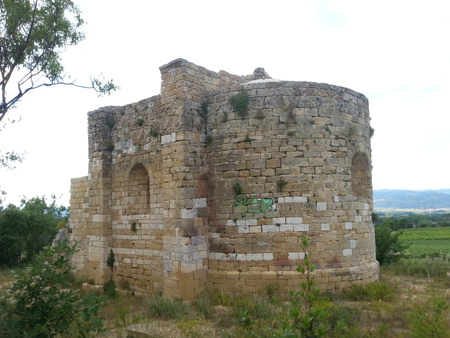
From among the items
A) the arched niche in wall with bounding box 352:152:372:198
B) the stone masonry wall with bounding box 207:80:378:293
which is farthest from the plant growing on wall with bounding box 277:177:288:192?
the arched niche in wall with bounding box 352:152:372:198

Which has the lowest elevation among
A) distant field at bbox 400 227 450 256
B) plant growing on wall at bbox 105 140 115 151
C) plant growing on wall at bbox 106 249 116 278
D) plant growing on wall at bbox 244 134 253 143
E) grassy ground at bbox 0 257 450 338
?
distant field at bbox 400 227 450 256

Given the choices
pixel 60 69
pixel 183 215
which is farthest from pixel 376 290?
pixel 60 69

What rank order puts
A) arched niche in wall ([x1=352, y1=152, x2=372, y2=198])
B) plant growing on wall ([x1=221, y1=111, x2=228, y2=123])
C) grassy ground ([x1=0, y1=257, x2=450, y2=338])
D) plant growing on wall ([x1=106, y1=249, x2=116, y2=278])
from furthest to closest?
plant growing on wall ([x1=106, y1=249, x2=116, y2=278])
arched niche in wall ([x1=352, y1=152, x2=372, y2=198])
plant growing on wall ([x1=221, y1=111, x2=228, y2=123])
grassy ground ([x1=0, y1=257, x2=450, y2=338])

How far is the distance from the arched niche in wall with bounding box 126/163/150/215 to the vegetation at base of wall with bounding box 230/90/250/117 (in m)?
3.20

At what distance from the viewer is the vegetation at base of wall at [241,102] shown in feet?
29.7

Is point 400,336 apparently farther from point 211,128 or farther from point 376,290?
point 211,128

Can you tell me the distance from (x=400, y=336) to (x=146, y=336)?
413 cm

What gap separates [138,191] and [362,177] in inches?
245

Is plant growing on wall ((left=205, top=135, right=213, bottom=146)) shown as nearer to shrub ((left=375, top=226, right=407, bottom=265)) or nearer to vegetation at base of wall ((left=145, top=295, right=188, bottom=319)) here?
vegetation at base of wall ((left=145, top=295, right=188, bottom=319))

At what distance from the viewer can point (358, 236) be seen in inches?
363

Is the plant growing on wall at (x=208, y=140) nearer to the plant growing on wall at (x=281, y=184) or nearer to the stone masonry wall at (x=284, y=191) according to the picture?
the stone masonry wall at (x=284, y=191)

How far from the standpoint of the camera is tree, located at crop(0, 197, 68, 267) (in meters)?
16.0

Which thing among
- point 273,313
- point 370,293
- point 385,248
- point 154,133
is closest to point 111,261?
point 154,133

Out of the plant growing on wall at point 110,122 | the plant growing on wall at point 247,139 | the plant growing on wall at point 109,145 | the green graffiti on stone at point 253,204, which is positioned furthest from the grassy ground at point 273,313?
the plant growing on wall at point 110,122
